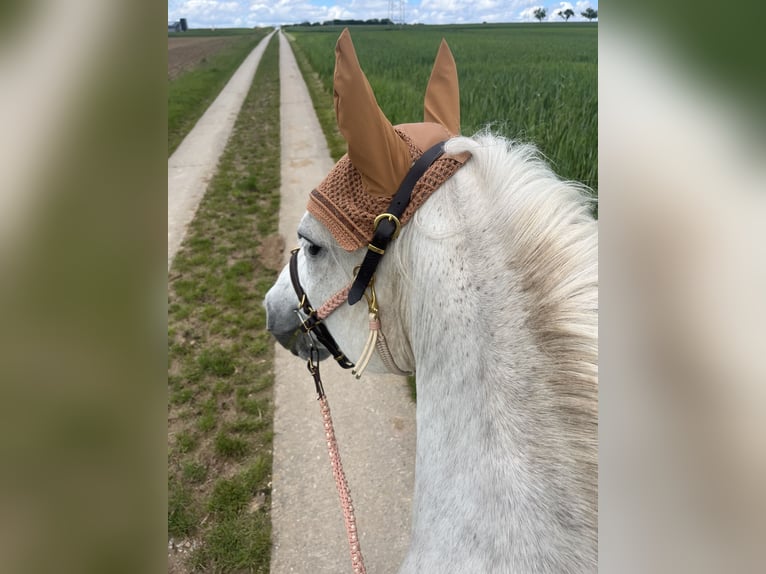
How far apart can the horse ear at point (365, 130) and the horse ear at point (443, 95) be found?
22.7 inches

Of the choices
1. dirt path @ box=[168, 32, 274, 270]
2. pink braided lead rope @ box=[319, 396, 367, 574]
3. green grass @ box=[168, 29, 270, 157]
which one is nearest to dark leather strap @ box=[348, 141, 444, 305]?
pink braided lead rope @ box=[319, 396, 367, 574]

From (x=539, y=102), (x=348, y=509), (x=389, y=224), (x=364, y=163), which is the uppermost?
(x=539, y=102)

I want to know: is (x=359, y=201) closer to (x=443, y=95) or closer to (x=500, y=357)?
(x=500, y=357)

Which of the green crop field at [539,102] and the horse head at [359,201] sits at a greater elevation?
the green crop field at [539,102]

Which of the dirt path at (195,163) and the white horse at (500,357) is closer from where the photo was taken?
the white horse at (500,357)

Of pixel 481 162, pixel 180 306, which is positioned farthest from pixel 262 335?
pixel 481 162

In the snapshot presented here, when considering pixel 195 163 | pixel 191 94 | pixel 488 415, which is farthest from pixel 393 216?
pixel 191 94

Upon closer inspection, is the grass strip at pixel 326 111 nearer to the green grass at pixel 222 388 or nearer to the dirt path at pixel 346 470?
the green grass at pixel 222 388

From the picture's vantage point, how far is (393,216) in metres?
1.28

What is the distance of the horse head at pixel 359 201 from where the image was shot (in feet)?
3.92
